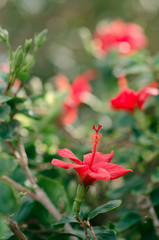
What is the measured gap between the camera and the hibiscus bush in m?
0.61

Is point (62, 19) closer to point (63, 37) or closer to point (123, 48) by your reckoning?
point (63, 37)

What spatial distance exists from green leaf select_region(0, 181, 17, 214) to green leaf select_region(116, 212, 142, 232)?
1.11ft

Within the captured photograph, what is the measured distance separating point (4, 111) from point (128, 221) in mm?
420

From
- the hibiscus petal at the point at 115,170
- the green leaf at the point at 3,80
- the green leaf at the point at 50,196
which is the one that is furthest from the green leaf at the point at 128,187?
the green leaf at the point at 3,80

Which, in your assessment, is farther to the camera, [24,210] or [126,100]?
[126,100]

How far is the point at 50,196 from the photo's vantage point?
0.75 meters

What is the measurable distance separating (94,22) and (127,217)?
2110mm

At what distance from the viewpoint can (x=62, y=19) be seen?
2.65m

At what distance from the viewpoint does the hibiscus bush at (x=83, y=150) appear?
24.0 inches

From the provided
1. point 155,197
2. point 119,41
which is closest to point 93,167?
point 155,197

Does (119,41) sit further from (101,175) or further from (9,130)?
(101,175)

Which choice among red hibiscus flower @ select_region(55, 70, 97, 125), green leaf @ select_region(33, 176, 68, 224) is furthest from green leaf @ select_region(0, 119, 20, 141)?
red hibiscus flower @ select_region(55, 70, 97, 125)

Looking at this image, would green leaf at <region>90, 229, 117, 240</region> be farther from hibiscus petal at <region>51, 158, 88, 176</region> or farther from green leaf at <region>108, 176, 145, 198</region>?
green leaf at <region>108, 176, 145, 198</region>

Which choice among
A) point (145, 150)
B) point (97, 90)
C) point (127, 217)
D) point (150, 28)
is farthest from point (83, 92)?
point (150, 28)
